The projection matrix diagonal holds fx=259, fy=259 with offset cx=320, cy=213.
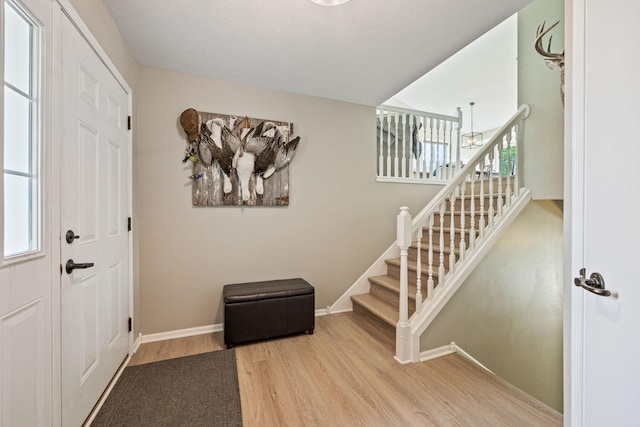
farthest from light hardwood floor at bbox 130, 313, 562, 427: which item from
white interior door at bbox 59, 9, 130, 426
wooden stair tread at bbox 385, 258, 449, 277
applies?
wooden stair tread at bbox 385, 258, 449, 277

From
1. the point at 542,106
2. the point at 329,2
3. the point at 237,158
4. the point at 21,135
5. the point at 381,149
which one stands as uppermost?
the point at 329,2

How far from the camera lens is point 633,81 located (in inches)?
30.8

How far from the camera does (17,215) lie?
97 centimetres

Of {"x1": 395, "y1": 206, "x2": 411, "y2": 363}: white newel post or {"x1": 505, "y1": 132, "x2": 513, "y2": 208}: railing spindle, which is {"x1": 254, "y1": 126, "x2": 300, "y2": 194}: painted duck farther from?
{"x1": 505, "y1": 132, "x2": 513, "y2": 208}: railing spindle

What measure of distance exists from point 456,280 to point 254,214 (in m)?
1.94

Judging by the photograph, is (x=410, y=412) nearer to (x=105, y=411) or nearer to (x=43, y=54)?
(x=105, y=411)

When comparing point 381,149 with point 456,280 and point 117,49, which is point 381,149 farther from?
point 117,49

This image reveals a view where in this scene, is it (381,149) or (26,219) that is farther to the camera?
(381,149)

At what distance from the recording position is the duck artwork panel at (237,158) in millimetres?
2389

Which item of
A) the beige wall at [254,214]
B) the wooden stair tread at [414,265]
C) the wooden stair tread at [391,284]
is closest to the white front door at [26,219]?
the beige wall at [254,214]

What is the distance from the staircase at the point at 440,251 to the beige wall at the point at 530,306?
339mm

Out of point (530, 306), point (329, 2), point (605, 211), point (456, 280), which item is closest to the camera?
point (605, 211)

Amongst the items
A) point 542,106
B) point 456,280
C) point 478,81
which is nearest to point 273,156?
point 456,280

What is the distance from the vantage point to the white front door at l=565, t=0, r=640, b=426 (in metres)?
0.78
